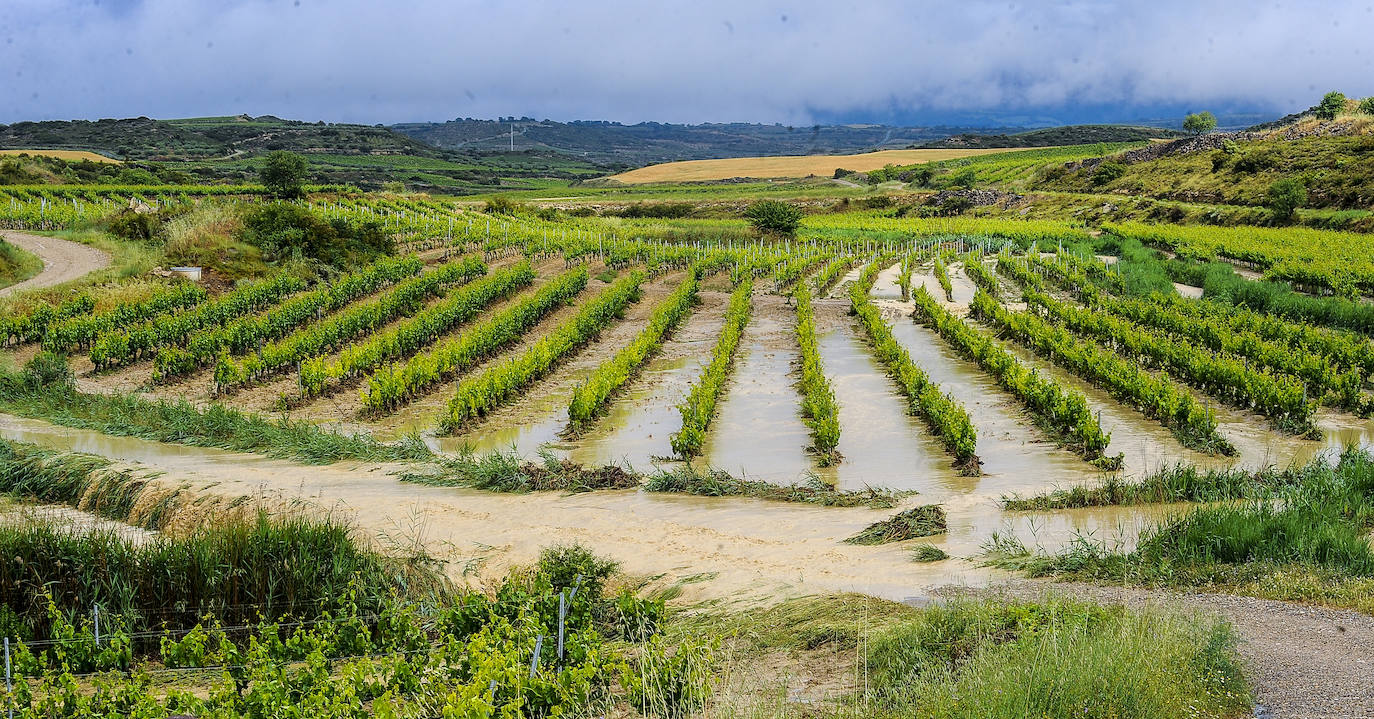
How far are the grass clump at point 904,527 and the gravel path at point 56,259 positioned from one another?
2487cm

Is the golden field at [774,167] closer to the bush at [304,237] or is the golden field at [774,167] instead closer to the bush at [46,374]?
the bush at [304,237]

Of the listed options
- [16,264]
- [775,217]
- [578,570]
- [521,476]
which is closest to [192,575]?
[578,570]

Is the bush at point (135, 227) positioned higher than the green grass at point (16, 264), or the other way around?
the bush at point (135, 227)

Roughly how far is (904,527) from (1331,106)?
98.5m

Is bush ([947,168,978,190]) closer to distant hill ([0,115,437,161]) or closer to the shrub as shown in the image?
the shrub

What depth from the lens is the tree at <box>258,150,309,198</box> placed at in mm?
58750

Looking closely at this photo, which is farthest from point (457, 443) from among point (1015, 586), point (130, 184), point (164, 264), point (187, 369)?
point (130, 184)

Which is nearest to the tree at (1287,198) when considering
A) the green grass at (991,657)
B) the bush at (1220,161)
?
the bush at (1220,161)

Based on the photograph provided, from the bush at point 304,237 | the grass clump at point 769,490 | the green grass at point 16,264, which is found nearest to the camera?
the grass clump at point 769,490

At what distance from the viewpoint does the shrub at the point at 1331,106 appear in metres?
90.2

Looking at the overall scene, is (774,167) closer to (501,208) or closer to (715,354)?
(501,208)

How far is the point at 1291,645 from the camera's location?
7.54m

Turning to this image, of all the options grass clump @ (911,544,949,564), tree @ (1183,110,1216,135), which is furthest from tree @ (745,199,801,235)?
tree @ (1183,110,1216,135)

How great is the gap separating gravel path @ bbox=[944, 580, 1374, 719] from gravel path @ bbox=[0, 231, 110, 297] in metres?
27.9
